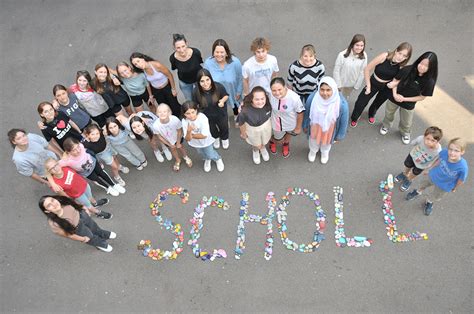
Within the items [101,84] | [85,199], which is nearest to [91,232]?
[85,199]

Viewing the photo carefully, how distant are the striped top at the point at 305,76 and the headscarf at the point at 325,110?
1.61ft

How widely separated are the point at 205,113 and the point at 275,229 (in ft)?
6.13

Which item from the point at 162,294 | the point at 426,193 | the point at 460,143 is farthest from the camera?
the point at 426,193

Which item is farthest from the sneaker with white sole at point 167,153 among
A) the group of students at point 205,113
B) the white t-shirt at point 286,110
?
the white t-shirt at point 286,110

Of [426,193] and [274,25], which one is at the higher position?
[274,25]

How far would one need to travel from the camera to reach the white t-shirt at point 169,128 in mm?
4488

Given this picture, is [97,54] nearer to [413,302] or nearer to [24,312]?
[24,312]

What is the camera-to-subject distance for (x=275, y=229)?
4656 mm

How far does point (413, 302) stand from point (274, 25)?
5676 mm

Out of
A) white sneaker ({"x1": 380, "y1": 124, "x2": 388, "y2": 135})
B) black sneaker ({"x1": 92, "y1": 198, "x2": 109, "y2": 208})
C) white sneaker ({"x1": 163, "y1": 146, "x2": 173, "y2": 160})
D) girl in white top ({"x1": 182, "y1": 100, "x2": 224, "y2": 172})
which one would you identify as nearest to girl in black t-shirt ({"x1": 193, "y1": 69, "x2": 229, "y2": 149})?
girl in white top ({"x1": 182, "y1": 100, "x2": 224, "y2": 172})

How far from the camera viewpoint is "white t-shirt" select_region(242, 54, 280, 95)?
4.75 meters

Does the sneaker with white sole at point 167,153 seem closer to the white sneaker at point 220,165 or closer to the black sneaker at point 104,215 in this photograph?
the white sneaker at point 220,165

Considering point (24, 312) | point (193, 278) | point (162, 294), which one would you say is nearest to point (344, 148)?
point (193, 278)

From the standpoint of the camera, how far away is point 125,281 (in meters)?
4.45
